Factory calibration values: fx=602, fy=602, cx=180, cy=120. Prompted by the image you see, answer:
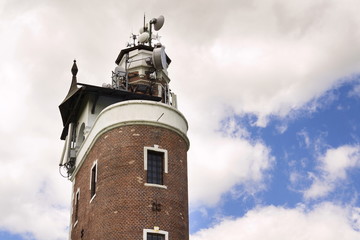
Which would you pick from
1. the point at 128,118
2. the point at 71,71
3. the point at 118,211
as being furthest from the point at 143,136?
the point at 71,71

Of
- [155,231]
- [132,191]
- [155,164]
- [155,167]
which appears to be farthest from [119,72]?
[155,231]

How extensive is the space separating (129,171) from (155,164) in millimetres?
1601

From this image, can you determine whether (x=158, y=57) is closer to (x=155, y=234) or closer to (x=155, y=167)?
(x=155, y=167)

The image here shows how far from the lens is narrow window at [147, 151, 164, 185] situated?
32.5 meters

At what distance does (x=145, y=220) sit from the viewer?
3100cm

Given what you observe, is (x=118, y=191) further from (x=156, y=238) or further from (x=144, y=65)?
(x=144, y=65)

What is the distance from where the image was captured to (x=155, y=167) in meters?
32.9

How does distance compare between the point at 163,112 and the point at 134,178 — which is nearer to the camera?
the point at 134,178

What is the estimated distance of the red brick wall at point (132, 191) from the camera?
31.1 m

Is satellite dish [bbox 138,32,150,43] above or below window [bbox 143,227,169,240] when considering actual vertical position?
above

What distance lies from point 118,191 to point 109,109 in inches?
206

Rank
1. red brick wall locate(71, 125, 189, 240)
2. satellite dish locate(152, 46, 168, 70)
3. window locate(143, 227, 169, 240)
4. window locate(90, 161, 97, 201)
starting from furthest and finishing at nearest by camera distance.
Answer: satellite dish locate(152, 46, 168, 70)
window locate(90, 161, 97, 201)
red brick wall locate(71, 125, 189, 240)
window locate(143, 227, 169, 240)

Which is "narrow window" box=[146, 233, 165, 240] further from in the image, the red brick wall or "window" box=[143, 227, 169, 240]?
the red brick wall

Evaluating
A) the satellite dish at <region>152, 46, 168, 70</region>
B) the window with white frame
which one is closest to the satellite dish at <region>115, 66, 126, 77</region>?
the satellite dish at <region>152, 46, 168, 70</region>
